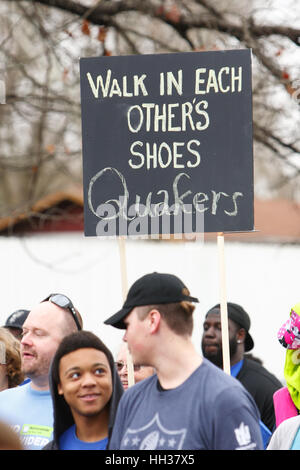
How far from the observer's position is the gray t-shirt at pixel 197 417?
3031 mm

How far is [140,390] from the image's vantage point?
3.33m

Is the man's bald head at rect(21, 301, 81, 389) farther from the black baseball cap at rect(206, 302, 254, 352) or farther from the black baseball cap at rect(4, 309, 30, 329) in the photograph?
the black baseball cap at rect(206, 302, 254, 352)

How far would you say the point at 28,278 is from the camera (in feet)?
40.5

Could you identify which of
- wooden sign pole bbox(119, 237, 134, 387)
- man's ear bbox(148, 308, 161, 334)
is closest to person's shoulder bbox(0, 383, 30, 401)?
wooden sign pole bbox(119, 237, 134, 387)

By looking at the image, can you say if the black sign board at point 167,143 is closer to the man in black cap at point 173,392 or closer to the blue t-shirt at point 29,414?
the blue t-shirt at point 29,414

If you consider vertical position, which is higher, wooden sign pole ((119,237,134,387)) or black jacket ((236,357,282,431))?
wooden sign pole ((119,237,134,387))

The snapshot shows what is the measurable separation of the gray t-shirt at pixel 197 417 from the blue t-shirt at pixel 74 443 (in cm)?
23

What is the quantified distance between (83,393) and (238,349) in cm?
255

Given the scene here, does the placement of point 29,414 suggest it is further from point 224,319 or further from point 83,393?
point 224,319

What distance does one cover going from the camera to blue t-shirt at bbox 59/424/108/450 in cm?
348

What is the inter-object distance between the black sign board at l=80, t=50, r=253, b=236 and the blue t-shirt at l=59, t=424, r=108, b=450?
1183 mm

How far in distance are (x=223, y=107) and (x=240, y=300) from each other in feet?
20.9
